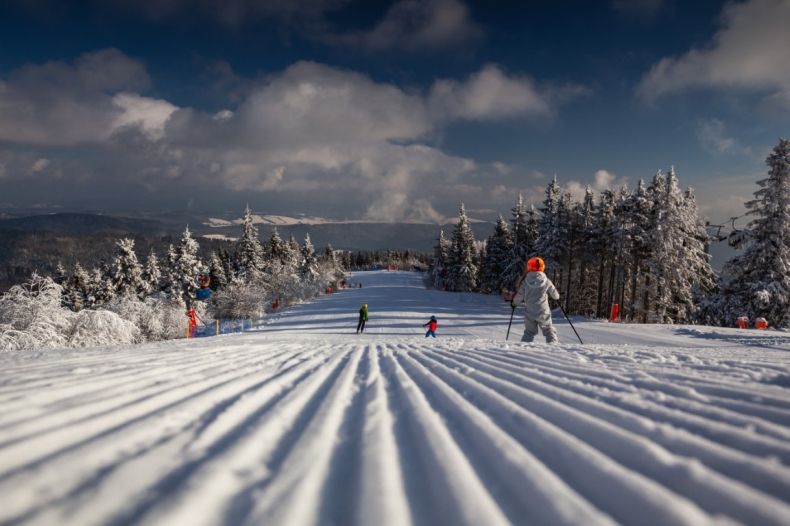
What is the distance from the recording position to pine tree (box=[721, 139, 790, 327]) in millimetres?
18531

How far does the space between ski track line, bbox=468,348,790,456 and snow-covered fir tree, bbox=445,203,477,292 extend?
1723 inches

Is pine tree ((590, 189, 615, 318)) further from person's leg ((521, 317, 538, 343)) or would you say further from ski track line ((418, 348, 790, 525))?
ski track line ((418, 348, 790, 525))

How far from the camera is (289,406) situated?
106 inches

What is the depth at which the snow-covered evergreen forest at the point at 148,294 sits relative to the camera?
43.0ft

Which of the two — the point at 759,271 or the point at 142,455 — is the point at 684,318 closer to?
the point at 759,271

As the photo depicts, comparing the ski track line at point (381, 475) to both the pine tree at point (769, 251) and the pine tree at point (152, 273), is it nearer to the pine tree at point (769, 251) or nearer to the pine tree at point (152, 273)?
the pine tree at point (769, 251)

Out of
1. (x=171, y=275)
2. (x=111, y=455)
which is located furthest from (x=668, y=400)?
(x=171, y=275)

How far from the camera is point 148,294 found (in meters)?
34.7

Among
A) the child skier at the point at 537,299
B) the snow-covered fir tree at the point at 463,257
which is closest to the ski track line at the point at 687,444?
the child skier at the point at 537,299

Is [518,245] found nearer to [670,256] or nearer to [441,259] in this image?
[670,256]

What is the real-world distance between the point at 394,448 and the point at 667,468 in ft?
4.29

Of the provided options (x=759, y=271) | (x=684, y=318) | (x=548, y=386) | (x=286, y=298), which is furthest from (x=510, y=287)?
(x=548, y=386)

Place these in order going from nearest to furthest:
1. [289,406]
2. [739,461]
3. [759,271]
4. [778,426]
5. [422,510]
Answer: [422,510] → [739,461] → [778,426] → [289,406] → [759,271]

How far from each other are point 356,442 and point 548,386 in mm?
2034
